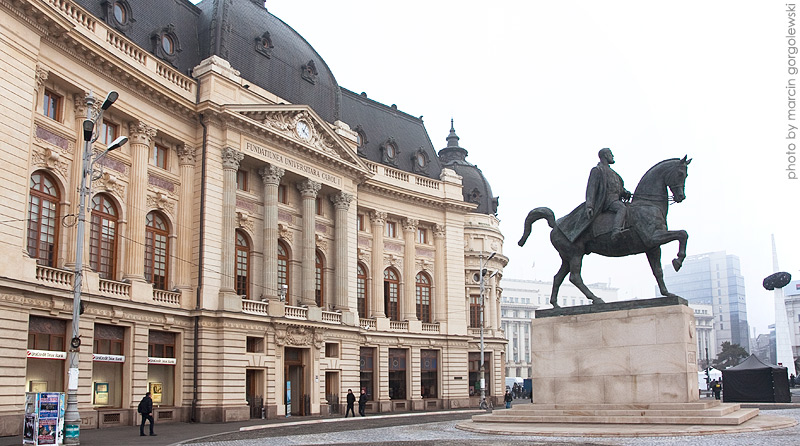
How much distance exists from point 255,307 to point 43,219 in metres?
13.7

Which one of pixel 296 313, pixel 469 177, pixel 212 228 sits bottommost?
pixel 296 313

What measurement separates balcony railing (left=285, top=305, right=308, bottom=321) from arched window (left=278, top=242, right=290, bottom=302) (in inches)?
55.4

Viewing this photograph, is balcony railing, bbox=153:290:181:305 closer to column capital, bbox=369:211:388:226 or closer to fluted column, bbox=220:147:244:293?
fluted column, bbox=220:147:244:293

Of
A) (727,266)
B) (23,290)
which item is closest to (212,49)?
(23,290)

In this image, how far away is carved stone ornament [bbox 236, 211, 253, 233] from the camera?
145ft

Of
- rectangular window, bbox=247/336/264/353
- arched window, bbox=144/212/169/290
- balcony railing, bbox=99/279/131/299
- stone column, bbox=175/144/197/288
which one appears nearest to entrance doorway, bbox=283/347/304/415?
rectangular window, bbox=247/336/264/353

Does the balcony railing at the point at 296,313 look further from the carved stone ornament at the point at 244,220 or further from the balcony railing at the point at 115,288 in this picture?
the balcony railing at the point at 115,288

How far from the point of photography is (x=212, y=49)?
44531mm

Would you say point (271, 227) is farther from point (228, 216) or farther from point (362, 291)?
point (362, 291)

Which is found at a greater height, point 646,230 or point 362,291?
point 362,291

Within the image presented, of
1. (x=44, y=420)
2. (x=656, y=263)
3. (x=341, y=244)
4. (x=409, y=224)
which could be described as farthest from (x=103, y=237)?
(x=409, y=224)

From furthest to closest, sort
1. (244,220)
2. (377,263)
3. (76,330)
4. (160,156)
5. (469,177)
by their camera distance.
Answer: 1. (469,177)
2. (377,263)
3. (244,220)
4. (160,156)
5. (76,330)

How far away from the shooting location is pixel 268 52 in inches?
1895

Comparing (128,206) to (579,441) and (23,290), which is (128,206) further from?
(579,441)
